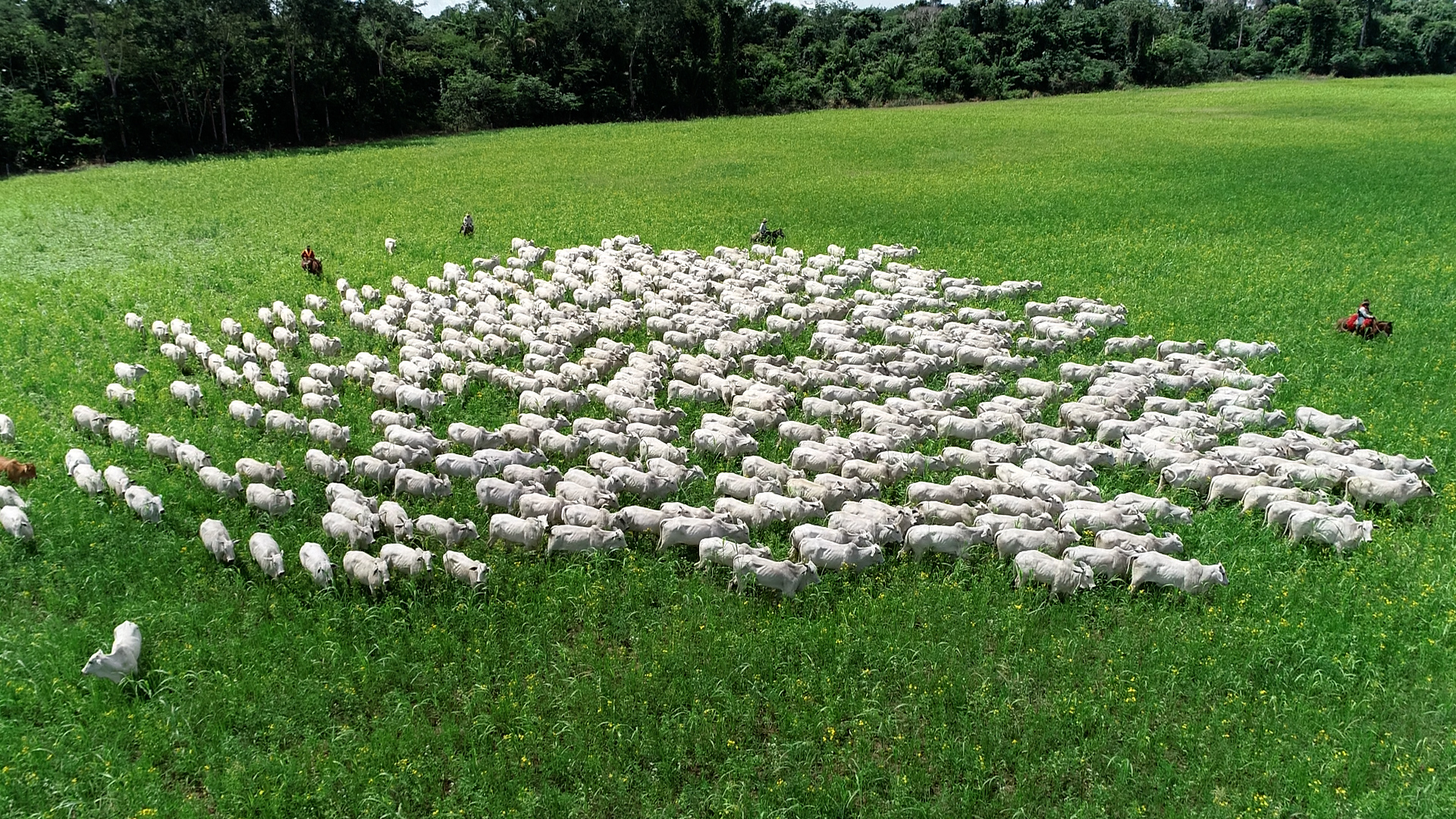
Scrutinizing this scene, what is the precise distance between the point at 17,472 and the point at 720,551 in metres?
9.90

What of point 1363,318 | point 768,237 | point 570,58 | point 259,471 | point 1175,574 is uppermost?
point 570,58

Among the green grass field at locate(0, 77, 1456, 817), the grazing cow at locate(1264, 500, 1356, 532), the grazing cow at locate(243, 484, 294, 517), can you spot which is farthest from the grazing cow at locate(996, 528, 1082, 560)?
the grazing cow at locate(243, 484, 294, 517)

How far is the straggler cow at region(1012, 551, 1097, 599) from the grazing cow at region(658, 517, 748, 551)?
3.26 m

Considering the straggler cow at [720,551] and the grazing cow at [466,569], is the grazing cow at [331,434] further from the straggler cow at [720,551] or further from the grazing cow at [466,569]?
the straggler cow at [720,551]

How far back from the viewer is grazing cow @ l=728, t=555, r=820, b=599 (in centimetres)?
977

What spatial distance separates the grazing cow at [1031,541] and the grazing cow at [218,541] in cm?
920

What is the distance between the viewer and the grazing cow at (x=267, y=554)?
9898 millimetres

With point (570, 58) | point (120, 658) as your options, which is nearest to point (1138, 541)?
point (120, 658)

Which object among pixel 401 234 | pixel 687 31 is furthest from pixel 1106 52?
pixel 401 234

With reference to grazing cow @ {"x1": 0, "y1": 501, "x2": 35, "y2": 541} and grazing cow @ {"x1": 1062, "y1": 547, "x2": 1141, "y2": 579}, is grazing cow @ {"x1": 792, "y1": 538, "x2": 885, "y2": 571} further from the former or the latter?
grazing cow @ {"x1": 0, "y1": 501, "x2": 35, "y2": 541}

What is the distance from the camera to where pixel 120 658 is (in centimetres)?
851

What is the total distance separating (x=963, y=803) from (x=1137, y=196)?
29754 mm

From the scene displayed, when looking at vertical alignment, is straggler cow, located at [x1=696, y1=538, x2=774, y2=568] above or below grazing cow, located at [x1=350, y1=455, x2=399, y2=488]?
below

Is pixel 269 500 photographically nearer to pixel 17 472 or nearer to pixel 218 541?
pixel 218 541
